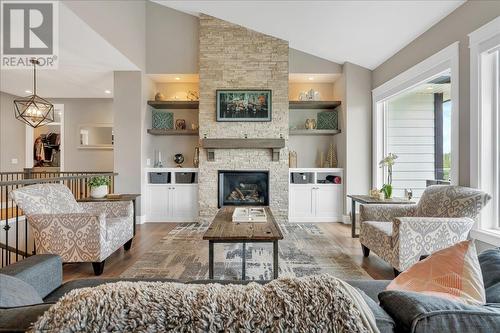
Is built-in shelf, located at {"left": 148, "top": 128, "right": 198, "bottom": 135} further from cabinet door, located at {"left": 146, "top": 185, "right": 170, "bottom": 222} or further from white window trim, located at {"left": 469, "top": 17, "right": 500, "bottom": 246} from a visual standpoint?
white window trim, located at {"left": 469, "top": 17, "right": 500, "bottom": 246}

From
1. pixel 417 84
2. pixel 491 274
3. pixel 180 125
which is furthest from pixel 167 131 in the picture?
pixel 491 274

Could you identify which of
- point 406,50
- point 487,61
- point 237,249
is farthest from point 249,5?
point 237,249

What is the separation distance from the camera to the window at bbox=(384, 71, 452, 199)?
157 inches

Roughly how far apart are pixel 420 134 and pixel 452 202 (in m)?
2.04

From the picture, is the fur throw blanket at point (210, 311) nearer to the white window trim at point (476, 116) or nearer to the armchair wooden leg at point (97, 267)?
the armchair wooden leg at point (97, 267)

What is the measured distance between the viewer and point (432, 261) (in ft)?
3.14

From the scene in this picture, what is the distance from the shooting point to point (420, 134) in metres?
4.57

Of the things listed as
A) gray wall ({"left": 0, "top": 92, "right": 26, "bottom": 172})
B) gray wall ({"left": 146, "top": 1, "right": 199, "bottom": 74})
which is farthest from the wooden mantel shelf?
gray wall ({"left": 0, "top": 92, "right": 26, "bottom": 172})

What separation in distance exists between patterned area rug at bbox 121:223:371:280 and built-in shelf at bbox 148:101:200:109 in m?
2.65

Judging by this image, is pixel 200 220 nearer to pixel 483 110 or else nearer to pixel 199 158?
pixel 199 158

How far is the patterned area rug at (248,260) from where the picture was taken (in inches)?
116

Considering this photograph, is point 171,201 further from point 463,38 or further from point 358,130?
point 463,38

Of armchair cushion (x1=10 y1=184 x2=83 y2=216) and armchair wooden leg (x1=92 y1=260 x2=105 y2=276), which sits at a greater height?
armchair cushion (x1=10 y1=184 x2=83 y2=216)

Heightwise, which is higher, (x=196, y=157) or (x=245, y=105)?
(x=245, y=105)
